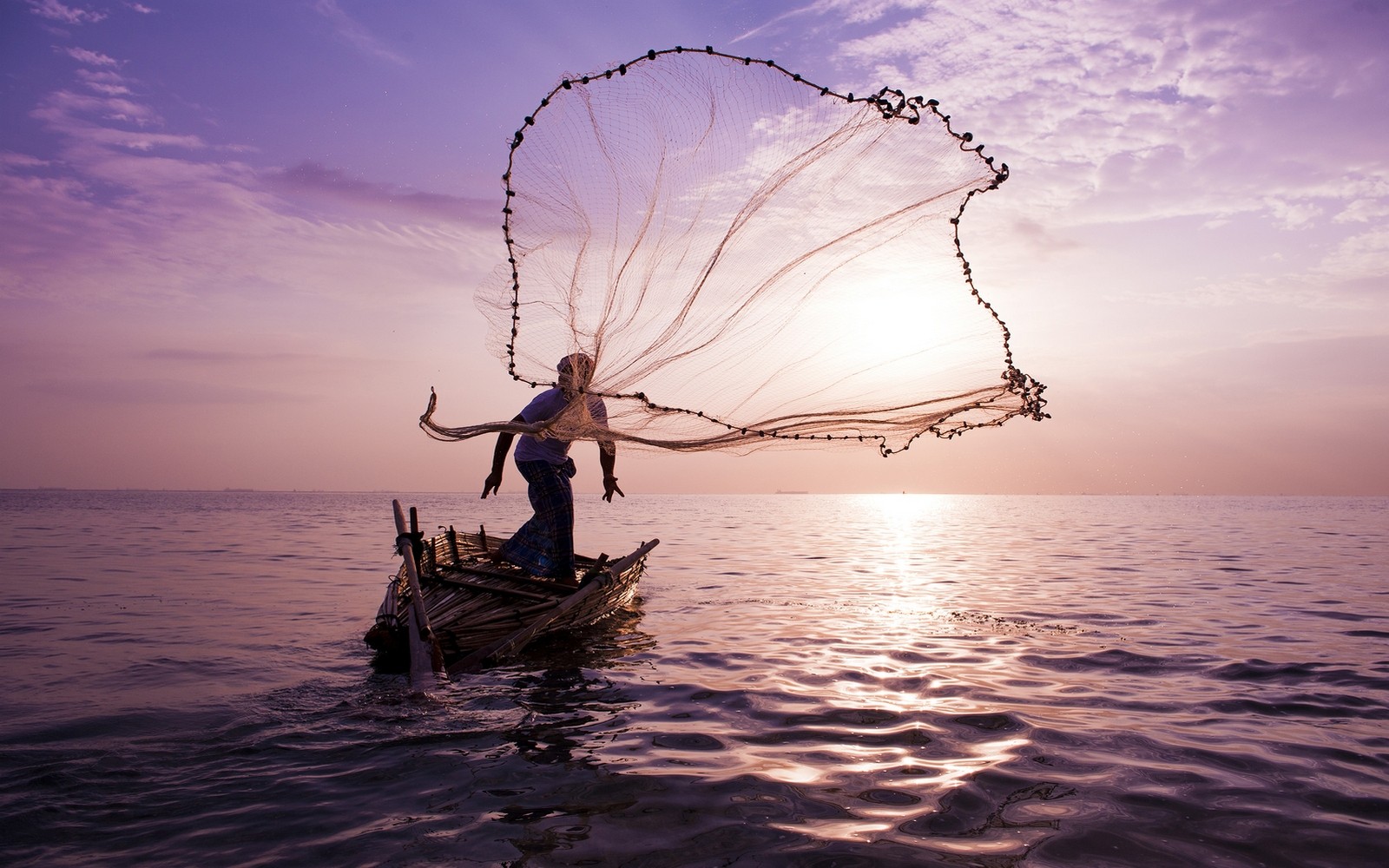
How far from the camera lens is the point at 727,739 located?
589cm

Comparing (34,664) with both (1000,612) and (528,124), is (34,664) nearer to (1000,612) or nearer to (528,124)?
(528,124)

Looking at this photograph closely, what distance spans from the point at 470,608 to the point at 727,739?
3.95 meters

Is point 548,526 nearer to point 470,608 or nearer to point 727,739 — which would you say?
point 470,608

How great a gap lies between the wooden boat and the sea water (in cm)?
32

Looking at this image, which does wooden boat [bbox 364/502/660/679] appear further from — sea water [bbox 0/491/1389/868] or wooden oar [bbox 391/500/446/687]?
sea water [bbox 0/491/1389/868]

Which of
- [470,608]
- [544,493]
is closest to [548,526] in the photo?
[544,493]

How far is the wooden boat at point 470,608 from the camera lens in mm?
7848

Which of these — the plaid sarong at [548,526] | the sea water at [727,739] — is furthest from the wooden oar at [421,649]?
the plaid sarong at [548,526]

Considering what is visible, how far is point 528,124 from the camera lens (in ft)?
23.8

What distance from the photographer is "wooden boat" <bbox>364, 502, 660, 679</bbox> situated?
785cm

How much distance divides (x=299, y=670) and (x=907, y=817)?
263 inches

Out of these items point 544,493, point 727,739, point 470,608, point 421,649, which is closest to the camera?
point 727,739

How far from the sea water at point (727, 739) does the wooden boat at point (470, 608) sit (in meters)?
0.32

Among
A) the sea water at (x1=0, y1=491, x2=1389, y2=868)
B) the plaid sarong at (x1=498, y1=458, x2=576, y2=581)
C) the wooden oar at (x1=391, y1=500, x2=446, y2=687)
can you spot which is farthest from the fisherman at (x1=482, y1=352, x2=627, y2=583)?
the wooden oar at (x1=391, y1=500, x2=446, y2=687)
